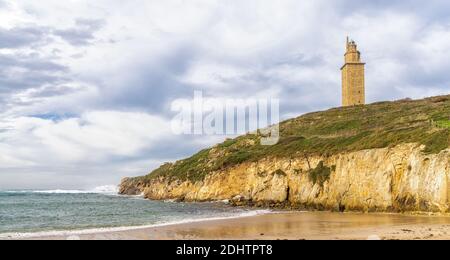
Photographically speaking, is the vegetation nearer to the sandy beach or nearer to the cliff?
the cliff

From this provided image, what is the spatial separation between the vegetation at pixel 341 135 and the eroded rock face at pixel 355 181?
96 centimetres

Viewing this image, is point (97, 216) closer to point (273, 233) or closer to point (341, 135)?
point (273, 233)

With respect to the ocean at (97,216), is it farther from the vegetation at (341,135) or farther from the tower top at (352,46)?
the tower top at (352,46)

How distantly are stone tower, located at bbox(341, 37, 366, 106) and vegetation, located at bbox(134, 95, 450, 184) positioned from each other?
6.09m

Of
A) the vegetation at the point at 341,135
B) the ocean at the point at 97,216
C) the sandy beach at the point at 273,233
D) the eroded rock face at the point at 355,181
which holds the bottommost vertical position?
the ocean at the point at 97,216

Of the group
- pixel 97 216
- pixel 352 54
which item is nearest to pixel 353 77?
pixel 352 54

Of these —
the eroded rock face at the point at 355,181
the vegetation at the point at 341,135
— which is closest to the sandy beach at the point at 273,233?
the eroded rock face at the point at 355,181

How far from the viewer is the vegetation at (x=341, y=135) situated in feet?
125

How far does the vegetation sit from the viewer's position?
3800 cm

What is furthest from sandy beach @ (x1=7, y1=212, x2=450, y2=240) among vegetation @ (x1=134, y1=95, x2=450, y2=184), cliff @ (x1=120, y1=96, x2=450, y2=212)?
vegetation @ (x1=134, y1=95, x2=450, y2=184)

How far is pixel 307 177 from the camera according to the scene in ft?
149

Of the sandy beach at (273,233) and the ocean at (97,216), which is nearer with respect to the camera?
the sandy beach at (273,233)

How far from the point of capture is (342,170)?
1604 inches

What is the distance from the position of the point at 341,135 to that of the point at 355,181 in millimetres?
15396
